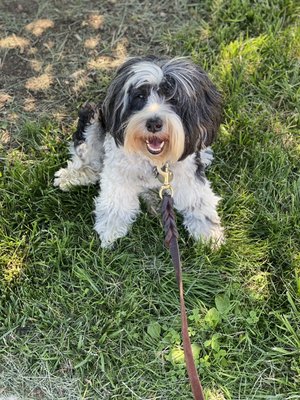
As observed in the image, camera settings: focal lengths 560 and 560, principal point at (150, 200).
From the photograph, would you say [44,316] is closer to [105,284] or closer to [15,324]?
[15,324]

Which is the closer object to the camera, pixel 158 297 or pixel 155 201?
pixel 158 297

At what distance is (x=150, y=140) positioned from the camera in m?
3.27

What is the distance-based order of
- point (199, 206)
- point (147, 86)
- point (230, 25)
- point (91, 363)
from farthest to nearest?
point (230, 25), point (199, 206), point (91, 363), point (147, 86)

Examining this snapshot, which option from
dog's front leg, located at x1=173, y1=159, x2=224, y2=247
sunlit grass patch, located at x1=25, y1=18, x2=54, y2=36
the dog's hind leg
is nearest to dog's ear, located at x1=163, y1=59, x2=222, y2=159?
dog's front leg, located at x1=173, y1=159, x2=224, y2=247

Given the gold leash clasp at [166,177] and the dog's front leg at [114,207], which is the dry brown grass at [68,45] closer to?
the dog's front leg at [114,207]

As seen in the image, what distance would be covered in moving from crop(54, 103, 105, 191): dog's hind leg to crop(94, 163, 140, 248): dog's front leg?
0.28 m

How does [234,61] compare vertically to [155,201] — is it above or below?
above

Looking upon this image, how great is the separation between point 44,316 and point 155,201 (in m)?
1.15

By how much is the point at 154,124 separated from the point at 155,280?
1.27 metres

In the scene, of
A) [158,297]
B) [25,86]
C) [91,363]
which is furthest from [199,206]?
[25,86]

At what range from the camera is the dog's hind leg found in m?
4.05

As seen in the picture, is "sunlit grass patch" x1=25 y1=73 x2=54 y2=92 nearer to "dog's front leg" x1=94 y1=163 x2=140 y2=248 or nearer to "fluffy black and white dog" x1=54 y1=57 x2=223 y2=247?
"fluffy black and white dog" x1=54 y1=57 x2=223 y2=247

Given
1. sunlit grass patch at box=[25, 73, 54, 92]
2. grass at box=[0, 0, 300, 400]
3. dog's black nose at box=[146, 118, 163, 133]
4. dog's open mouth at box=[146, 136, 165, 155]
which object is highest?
dog's black nose at box=[146, 118, 163, 133]

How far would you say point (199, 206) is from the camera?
3977mm
